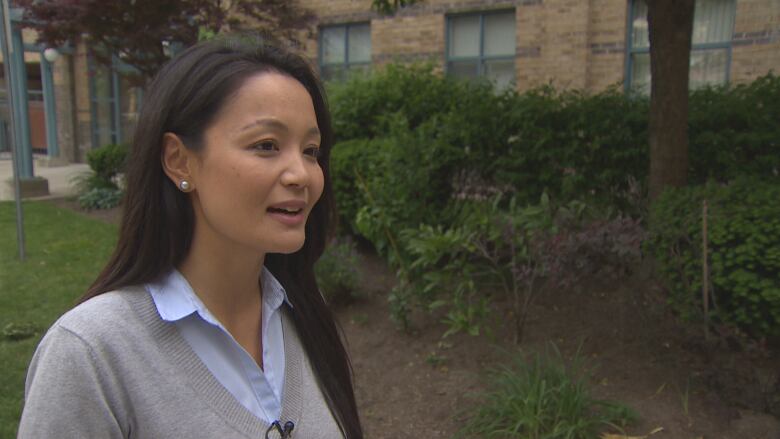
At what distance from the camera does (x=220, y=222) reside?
1324 mm

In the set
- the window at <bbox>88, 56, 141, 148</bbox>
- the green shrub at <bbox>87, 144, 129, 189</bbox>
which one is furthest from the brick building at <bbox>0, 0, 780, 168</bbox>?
the window at <bbox>88, 56, 141, 148</bbox>

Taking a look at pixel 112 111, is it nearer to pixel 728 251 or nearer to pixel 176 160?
pixel 728 251

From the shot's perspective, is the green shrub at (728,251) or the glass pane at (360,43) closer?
the green shrub at (728,251)

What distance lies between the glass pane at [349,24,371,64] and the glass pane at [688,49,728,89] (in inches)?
257

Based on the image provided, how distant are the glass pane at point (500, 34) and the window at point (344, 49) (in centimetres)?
283

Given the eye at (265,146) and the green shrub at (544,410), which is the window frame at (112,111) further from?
the eye at (265,146)

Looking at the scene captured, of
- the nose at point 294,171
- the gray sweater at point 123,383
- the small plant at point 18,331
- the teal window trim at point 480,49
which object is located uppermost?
the teal window trim at point 480,49

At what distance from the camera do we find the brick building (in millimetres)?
9953

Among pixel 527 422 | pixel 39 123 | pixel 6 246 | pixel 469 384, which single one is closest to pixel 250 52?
pixel 527 422

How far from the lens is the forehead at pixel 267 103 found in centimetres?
131

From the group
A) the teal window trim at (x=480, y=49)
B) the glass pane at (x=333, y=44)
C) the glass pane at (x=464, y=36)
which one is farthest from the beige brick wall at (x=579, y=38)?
the glass pane at (x=333, y=44)

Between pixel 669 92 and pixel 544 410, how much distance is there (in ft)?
8.29

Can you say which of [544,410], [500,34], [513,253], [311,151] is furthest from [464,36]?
[311,151]

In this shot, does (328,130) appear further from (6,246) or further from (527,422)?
(6,246)
